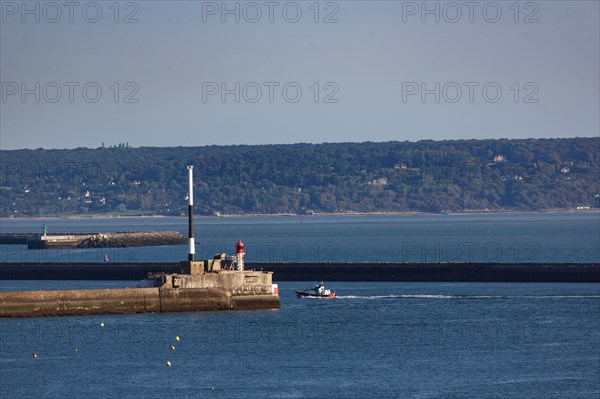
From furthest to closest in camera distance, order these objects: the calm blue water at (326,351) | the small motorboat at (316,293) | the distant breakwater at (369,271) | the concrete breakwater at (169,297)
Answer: the distant breakwater at (369,271) < the small motorboat at (316,293) < the concrete breakwater at (169,297) < the calm blue water at (326,351)

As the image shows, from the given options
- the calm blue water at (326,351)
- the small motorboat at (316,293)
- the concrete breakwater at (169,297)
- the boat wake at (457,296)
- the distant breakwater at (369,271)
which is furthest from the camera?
the distant breakwater at (369,271)

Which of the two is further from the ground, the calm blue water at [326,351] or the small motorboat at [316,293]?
the small motorboat at [316,293]

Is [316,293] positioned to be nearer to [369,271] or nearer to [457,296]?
[457,296]

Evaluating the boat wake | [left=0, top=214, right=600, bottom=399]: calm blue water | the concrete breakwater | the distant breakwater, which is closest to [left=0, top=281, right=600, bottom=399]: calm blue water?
[left=0, top=214, right=600, bottom=399]: calm blue water

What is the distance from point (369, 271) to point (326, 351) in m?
46.5

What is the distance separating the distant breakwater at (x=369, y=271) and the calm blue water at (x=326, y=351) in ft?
37.6

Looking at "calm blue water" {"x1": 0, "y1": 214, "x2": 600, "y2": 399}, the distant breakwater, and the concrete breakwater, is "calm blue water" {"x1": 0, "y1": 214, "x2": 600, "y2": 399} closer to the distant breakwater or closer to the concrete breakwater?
the concrete breakwater

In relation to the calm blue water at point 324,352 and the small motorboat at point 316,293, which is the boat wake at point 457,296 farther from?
the calm blue water at point 324,352

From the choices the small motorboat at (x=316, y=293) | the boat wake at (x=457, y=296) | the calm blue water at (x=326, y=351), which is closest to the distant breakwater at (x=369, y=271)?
the boat wake at (x=457, y=296)

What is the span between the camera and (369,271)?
13025 centimetres

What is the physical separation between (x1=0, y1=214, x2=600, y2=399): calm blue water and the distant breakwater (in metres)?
11.5

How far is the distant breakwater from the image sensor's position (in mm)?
125625

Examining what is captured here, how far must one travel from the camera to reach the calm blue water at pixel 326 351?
71.5m

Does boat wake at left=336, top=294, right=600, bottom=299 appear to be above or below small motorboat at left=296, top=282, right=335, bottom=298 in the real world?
below
